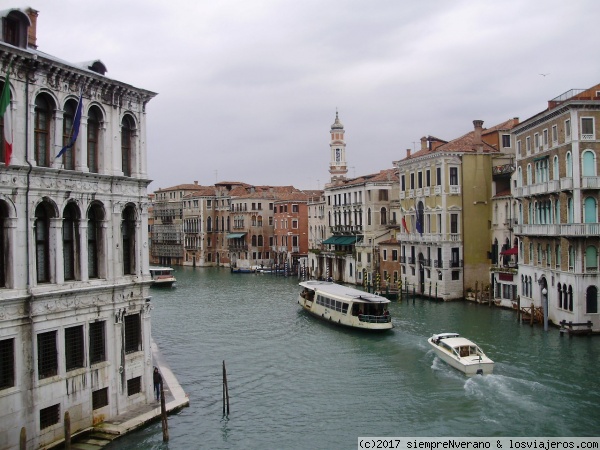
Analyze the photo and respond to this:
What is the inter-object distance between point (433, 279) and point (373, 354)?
659 inches

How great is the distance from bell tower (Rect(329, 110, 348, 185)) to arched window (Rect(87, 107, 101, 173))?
60727mm

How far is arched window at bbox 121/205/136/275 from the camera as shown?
54.1 feet

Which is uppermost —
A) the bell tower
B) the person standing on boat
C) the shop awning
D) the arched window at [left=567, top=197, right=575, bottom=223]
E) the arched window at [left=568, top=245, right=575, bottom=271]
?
the bell tower

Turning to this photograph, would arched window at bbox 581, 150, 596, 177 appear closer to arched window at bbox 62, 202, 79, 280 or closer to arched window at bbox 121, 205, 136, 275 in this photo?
arched window at bbox 121, 205, 136, 275

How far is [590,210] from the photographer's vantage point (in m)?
26.7

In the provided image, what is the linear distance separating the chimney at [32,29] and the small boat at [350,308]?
1821cm

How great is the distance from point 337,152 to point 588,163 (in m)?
50.8

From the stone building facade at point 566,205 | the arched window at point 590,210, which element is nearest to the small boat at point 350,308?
the stone building facade at point 566,205

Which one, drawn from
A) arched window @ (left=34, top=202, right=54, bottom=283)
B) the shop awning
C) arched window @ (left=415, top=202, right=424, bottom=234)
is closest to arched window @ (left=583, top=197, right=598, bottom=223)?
arched window @ (left=415, top=202, right=424, bottom=234)

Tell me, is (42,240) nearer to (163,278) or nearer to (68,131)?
(68,131)

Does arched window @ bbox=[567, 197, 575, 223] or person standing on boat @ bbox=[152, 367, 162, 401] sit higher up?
arched window @ bbox=[567, 197, 575, 223]

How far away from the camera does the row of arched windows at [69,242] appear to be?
13.5 m

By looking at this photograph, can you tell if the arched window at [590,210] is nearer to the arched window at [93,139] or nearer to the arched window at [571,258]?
the arched window at [571,258]

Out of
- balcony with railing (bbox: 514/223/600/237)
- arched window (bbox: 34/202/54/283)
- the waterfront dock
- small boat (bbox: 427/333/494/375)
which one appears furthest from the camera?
balcony with railing (bbox: 514/223/600/237)
